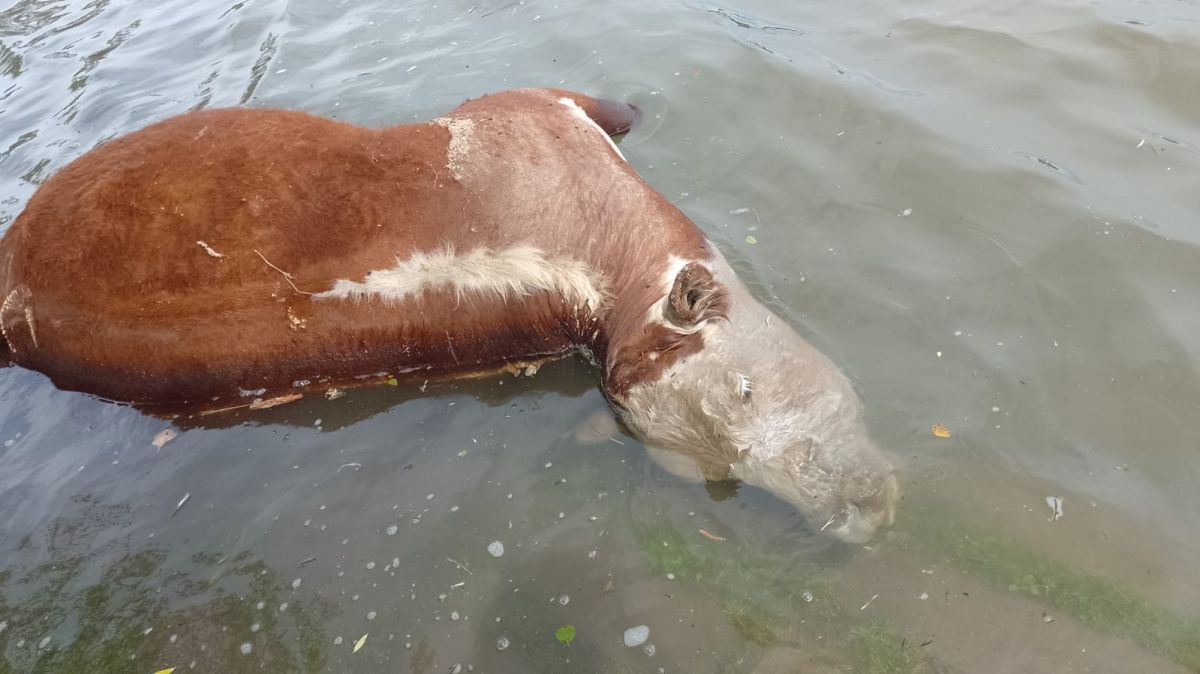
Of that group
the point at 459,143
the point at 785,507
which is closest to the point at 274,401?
the point at 459,143

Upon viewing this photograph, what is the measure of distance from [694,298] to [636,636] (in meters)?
1.59

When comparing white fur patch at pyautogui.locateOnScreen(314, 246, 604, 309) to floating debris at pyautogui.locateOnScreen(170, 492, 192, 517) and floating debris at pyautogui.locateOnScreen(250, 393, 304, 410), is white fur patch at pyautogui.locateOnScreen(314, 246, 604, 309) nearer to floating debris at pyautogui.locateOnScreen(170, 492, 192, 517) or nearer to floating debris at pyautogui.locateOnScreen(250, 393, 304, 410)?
floating debris at pyautogui.locateOnScreen(250, 393, 304, 410)

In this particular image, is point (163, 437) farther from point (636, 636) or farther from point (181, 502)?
point (636, 636)

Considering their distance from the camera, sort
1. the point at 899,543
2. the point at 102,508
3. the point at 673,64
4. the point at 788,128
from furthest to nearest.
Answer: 1. the point at 673,64
2. the point at 788,128
3. the point at 102,508
4. the point at 899,543

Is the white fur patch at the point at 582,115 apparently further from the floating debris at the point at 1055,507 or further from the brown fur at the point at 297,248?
the floating debris at the point at 1055,507

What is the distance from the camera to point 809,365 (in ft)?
12.0

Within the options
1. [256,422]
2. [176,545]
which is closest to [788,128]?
[256,422]

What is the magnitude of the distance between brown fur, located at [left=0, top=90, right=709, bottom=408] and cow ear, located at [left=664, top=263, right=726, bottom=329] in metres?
0.13

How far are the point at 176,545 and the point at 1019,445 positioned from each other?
4.25m

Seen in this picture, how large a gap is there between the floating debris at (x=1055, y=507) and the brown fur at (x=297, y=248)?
5.94 feet

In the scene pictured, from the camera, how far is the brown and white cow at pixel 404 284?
11.9 feet

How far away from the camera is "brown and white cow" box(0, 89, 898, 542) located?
361 centimetres

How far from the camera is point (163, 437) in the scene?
14.1ft

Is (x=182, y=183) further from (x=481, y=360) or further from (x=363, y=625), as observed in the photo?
(x=363, y=625)
